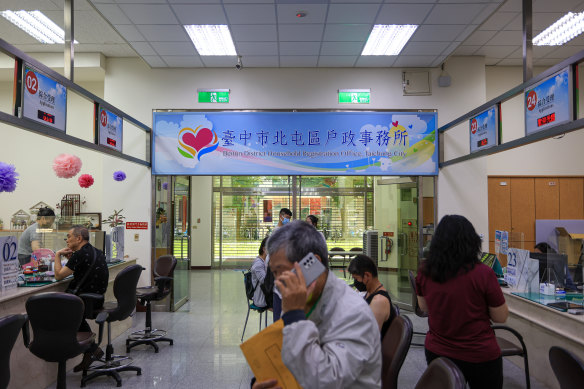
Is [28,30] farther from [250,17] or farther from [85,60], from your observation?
[250,17]

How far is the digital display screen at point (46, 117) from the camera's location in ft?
11.7

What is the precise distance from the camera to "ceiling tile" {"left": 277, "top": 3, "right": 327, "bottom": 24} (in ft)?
15.9

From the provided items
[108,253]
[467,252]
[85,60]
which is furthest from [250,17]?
[467,252]

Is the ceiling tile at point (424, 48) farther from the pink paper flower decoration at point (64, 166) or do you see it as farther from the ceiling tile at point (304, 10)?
the pink paper flower decoration at point (64, 166)

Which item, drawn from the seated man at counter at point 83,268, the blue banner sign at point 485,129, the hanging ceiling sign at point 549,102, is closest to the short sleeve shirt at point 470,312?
the hanging ceiling sign at point 549,102

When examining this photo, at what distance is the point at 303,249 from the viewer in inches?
49.4

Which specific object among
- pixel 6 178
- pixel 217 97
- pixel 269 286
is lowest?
pixel 269 286

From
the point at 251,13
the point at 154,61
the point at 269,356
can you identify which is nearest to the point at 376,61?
the point at 251,13

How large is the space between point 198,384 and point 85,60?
5619mm

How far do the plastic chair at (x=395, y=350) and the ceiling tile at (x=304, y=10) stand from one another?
393 cm

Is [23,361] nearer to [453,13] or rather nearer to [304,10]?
[304,10]

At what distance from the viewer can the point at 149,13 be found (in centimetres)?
500

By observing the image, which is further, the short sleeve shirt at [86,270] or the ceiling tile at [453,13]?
the ceiling tile at [453,13]

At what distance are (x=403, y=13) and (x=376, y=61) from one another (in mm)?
1507
